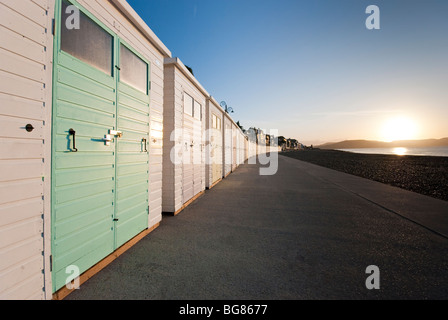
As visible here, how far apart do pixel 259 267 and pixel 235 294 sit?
2.23 ft

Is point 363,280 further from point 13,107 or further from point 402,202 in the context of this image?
point 402,202

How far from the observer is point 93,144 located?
2678 mm

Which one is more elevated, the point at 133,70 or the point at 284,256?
the point at 133,70

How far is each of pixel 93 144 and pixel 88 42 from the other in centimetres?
138

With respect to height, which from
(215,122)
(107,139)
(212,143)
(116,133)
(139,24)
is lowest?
(107,139)

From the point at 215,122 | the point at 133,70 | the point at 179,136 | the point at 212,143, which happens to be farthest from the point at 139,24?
the point at 215,122

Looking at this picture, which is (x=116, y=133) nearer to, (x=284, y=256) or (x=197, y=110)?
(x=284, y=256)

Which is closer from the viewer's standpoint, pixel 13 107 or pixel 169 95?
pixel 13 107

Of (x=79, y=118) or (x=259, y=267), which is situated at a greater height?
(x=79, y=118)

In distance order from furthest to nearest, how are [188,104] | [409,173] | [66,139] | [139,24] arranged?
[409,173] → [188,104] → [139,24] → [66,139]

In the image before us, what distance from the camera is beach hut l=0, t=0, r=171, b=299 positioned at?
1.77 metres
